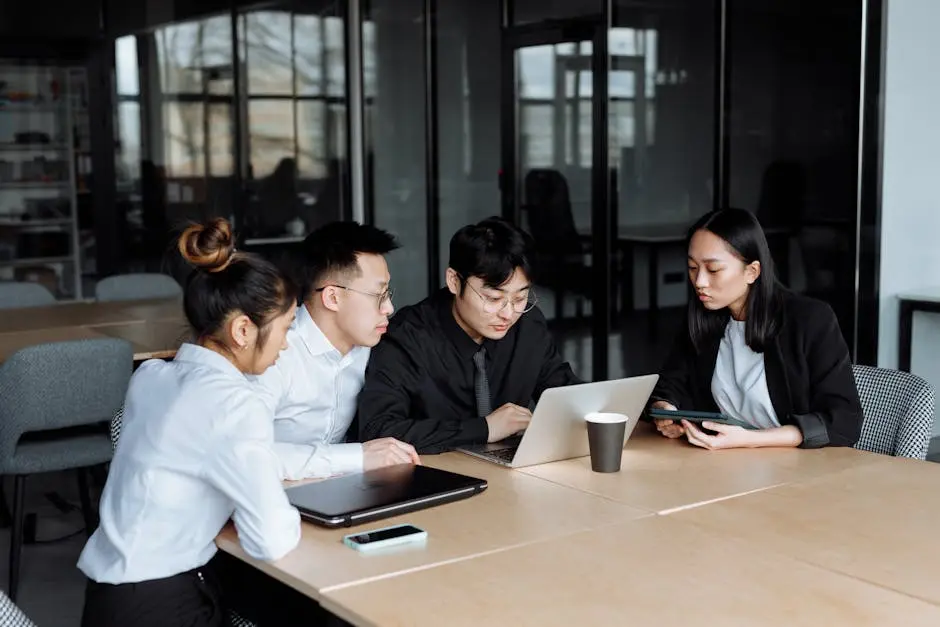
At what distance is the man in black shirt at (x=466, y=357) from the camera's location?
2.96 meters

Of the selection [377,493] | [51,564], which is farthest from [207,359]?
[51,564]

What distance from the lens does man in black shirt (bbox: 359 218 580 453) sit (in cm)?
296


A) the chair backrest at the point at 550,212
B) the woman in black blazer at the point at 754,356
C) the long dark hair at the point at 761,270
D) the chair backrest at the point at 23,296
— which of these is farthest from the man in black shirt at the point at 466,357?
the chair backrest at the point at 23,296

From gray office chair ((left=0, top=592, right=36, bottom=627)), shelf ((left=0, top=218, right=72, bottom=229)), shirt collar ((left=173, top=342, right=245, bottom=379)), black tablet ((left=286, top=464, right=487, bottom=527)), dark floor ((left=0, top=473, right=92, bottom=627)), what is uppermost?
shelf ((left=0, top=218, right=72, bottom=229))

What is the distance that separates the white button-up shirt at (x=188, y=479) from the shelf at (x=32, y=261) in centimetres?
533

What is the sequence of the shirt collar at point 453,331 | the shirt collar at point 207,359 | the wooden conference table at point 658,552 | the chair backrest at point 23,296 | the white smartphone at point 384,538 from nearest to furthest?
the wooden conference table at point 658,552 < the white smartphone at point 384,538 < the shirt collar at point 207,359 < the shirt collar at point 453,331 < the chair backrest at point 23,296

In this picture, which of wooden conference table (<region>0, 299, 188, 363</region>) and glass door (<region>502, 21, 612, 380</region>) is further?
glass door (<region>502, 21, 612, 380</region>)

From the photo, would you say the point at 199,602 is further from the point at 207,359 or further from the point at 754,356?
the point at 754,356

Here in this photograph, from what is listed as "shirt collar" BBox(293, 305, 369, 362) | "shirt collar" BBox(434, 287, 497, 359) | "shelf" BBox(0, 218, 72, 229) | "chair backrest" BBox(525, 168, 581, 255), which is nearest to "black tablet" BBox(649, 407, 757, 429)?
"shirt collar" BBox(434, 287, 497, 359)

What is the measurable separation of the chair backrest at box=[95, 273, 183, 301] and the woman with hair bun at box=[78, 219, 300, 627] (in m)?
4.05

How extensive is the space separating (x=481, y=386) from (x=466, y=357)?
93mm

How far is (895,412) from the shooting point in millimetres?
3113

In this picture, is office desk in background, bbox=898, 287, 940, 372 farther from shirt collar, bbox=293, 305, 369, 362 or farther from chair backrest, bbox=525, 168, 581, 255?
shirt collar, bbox=293, 305, 369, 362

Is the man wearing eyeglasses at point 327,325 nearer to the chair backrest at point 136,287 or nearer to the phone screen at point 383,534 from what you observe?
the phone screen at point 383,534
